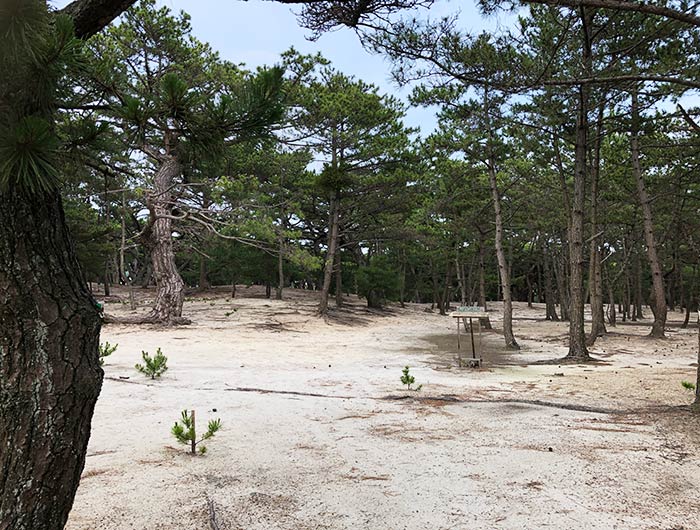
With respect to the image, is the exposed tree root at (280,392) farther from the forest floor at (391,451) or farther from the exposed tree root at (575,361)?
the exposed tree root at (575,361)

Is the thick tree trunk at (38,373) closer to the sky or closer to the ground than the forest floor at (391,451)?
closer to the sky

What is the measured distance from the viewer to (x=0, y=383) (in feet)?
4.85

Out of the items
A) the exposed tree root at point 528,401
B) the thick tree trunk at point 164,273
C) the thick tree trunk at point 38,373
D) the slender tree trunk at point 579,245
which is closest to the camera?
the thick tree trunk at point 38,373

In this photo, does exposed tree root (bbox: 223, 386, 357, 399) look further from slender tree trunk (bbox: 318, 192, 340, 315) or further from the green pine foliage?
the green pine foliage

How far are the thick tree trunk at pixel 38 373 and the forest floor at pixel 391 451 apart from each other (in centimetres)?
98

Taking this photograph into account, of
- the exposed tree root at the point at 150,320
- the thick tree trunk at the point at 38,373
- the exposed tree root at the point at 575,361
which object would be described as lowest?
the exposed tree root at the point at 575,361

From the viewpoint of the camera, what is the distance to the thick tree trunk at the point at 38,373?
1471 mm

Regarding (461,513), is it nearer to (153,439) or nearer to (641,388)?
(153,439)

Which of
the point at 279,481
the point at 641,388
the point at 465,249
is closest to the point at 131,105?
the point at 279,481

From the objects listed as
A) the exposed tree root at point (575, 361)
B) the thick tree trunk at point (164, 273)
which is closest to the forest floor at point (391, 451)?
the exposed tree root at point (575, 361)

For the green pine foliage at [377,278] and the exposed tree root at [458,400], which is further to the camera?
the green pine foliage at [377,278]

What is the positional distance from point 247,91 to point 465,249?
72.4ft

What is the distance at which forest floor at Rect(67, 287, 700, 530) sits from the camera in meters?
2.47

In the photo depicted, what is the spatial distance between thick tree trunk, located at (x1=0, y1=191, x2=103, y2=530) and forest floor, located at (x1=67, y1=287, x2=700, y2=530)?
0.98 m
